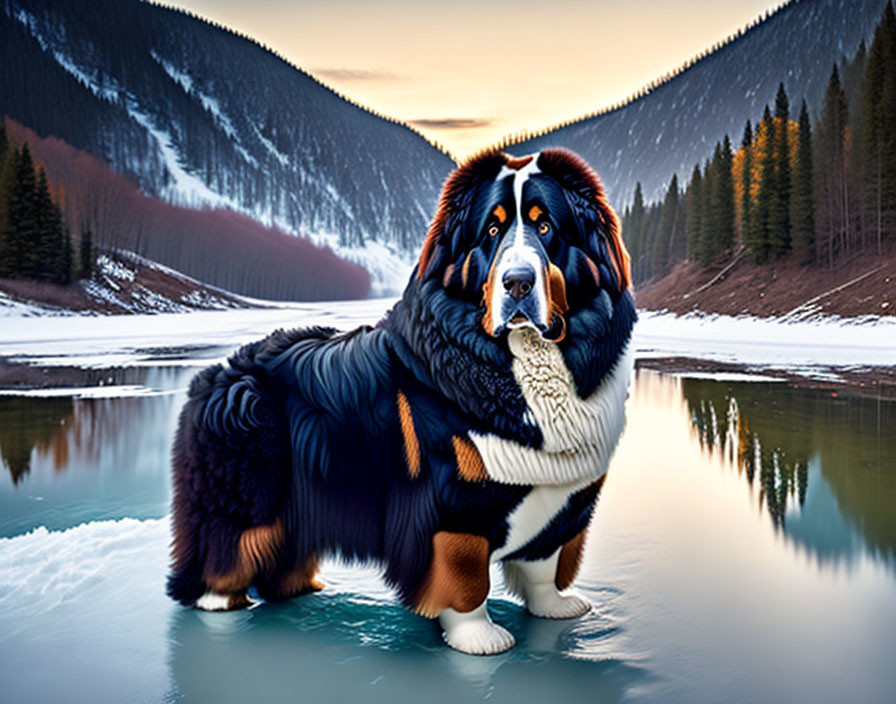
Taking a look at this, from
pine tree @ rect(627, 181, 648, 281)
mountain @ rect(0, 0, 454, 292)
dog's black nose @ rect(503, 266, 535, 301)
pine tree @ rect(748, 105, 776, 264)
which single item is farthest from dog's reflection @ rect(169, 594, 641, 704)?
mountain @ rect(0, 0, 454, 292)

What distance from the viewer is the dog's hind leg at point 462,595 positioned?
345 centimetres

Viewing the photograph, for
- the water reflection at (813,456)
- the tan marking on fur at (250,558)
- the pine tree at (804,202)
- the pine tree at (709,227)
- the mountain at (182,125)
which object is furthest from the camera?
the mountain at (182,125)

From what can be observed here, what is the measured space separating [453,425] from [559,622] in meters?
1.34

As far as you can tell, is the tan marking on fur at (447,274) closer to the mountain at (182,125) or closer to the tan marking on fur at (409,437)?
the tan marking on fur at (409,437)

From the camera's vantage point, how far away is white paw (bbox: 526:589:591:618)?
400 cm

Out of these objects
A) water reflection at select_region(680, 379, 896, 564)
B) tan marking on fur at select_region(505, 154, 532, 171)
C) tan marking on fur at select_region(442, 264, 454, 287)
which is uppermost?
tan marking on fur at select_region(505, 154, 532, 171)

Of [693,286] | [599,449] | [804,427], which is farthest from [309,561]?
[693,286]

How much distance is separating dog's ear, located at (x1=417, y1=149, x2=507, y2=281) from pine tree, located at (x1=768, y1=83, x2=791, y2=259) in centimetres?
5697

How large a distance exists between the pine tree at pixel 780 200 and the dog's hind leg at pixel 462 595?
57168 mm

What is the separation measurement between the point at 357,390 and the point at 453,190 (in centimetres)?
106

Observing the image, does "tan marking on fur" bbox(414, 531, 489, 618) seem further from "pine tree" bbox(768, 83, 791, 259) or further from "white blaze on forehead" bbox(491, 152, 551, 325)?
"pine tree" bbox(768, 83, 791, 259)

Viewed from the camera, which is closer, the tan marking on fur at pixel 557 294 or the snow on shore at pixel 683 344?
the tan marking on fur at pixel 557 294

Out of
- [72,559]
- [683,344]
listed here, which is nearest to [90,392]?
[72,559]

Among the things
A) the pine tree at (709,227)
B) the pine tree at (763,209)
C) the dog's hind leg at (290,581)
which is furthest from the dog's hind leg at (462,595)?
the pine tree at (709,227)
